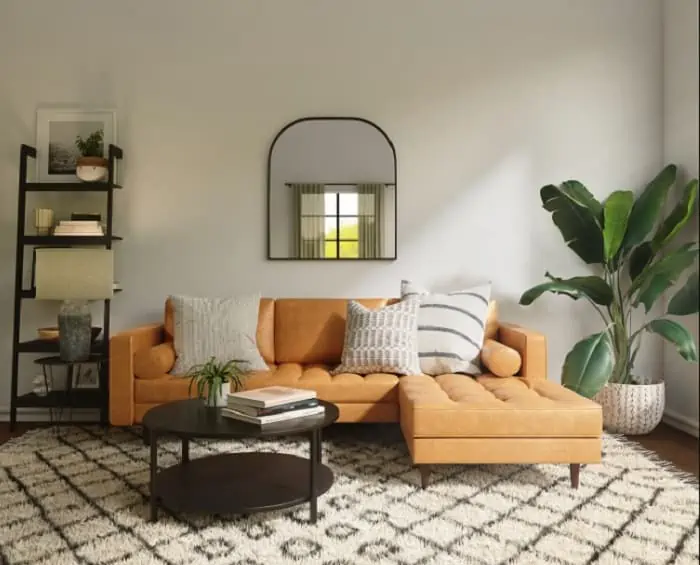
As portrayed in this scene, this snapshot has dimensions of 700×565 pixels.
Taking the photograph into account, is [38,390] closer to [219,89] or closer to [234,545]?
[219,89]

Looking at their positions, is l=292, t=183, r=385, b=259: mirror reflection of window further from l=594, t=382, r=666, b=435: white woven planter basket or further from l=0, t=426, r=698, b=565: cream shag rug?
l=594, t=382, r=666, b=435: white woven planter basket

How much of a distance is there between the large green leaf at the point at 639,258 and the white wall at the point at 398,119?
45 centimetres

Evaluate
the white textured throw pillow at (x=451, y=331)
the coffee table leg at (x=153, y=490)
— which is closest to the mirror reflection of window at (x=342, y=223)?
the white textured throw pillow at (x=451, y=331)

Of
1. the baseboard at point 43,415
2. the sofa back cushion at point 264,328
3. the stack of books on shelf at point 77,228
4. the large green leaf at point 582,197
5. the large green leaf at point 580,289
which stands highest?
the large green leaf at point 582,197

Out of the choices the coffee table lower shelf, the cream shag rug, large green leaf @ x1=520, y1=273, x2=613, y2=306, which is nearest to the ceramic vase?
the coffee table lower shelf

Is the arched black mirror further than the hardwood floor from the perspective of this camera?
Yes

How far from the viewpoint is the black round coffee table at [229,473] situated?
7.41 feet

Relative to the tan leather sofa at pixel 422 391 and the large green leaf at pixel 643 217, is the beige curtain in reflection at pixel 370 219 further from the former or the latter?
the large green leaf at pixel 643 217

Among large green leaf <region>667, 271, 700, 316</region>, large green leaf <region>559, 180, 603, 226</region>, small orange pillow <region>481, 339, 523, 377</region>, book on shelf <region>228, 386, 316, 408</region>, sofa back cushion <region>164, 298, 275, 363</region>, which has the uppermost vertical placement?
large green leaf <region>559, 180, 603, 226</region>

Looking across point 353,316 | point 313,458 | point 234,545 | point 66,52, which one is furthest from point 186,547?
point 66,52

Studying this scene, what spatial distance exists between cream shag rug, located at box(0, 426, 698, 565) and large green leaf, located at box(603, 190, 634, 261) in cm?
119

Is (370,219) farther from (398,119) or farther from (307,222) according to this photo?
(398,119)

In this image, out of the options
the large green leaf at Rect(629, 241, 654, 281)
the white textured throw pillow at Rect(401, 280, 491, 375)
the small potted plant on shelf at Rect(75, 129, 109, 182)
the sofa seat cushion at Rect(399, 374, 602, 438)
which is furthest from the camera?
the small potted plant on shelf at Rect(75, 129, 109, 182)

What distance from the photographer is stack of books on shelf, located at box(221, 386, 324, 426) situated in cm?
239
